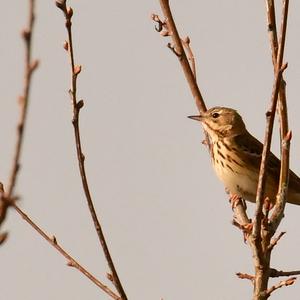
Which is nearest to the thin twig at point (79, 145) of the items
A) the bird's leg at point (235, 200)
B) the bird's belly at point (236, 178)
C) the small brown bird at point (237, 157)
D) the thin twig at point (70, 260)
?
the thin twig at point (70, 260)

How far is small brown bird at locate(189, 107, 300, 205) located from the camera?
840 centimetres

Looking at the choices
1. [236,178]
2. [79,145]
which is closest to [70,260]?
[79,145]

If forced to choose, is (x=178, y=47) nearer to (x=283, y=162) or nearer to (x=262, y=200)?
(x=283, y=162)

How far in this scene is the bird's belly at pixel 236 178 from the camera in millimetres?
8320

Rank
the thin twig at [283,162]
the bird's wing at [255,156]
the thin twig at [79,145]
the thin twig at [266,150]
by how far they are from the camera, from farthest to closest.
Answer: the bird's wing at [255,156]
the thin twig at [283,162]
the thin twig at [266,150]
the thin twig at [79,145]

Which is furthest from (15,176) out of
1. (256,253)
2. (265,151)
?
(256,253)

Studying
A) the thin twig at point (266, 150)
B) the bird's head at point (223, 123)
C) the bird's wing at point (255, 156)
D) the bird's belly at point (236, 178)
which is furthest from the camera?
the bird's head at point (223, 123)

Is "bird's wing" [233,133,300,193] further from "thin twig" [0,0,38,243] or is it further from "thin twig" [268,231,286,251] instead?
"thin twig" [0,0,38,243]

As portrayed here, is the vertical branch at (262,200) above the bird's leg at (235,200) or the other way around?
the other way around

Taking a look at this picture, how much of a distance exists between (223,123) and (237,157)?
87 cm

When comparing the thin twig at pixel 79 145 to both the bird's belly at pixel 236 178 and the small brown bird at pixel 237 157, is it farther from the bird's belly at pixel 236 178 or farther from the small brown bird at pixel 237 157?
the bird's belly at pixel 236 178

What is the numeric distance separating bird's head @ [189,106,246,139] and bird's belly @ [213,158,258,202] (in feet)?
1.85

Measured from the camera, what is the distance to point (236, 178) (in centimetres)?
866

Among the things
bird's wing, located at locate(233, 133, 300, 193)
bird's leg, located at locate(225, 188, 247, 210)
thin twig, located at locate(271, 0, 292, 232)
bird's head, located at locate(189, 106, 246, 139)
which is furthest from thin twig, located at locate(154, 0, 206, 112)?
bird's head, located at locate(189, 106, 246, 139)
